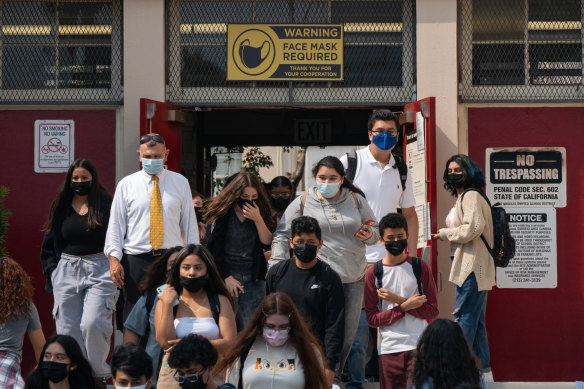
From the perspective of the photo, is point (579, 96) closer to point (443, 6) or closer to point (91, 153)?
point (443, 6)

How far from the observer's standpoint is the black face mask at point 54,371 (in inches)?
235

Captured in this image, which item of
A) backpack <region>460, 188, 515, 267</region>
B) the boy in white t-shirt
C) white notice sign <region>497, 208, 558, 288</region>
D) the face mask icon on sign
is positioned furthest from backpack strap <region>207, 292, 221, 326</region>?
white notice sign <region>497, 208, 558, 288</region>

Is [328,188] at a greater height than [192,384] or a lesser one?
greater

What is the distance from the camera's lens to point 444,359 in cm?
519

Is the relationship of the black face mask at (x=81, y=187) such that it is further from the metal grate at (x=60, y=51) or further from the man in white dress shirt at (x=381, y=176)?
the man in white dress shirt at (x=381, y=176)

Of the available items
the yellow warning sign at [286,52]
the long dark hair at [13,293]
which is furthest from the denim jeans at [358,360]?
the yellow warning sign at [286,52]

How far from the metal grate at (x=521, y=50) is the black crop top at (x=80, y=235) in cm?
405

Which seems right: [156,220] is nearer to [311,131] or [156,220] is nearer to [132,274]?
[132,274]

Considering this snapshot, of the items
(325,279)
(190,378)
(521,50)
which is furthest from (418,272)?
(521,50)

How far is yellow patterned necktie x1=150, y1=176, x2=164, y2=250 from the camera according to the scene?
7953 millimetres

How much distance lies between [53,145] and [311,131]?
5720mm

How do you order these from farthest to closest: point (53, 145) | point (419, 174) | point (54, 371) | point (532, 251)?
point (53, 145) → point (532, 251) → point (419, 174) → point (54, 371)

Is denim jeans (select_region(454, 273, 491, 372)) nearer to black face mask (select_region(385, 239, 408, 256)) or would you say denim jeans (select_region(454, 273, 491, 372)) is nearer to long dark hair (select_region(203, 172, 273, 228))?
black face mask (select_region(385, 239, 408, 256))

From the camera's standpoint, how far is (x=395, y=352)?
7.14 meters
